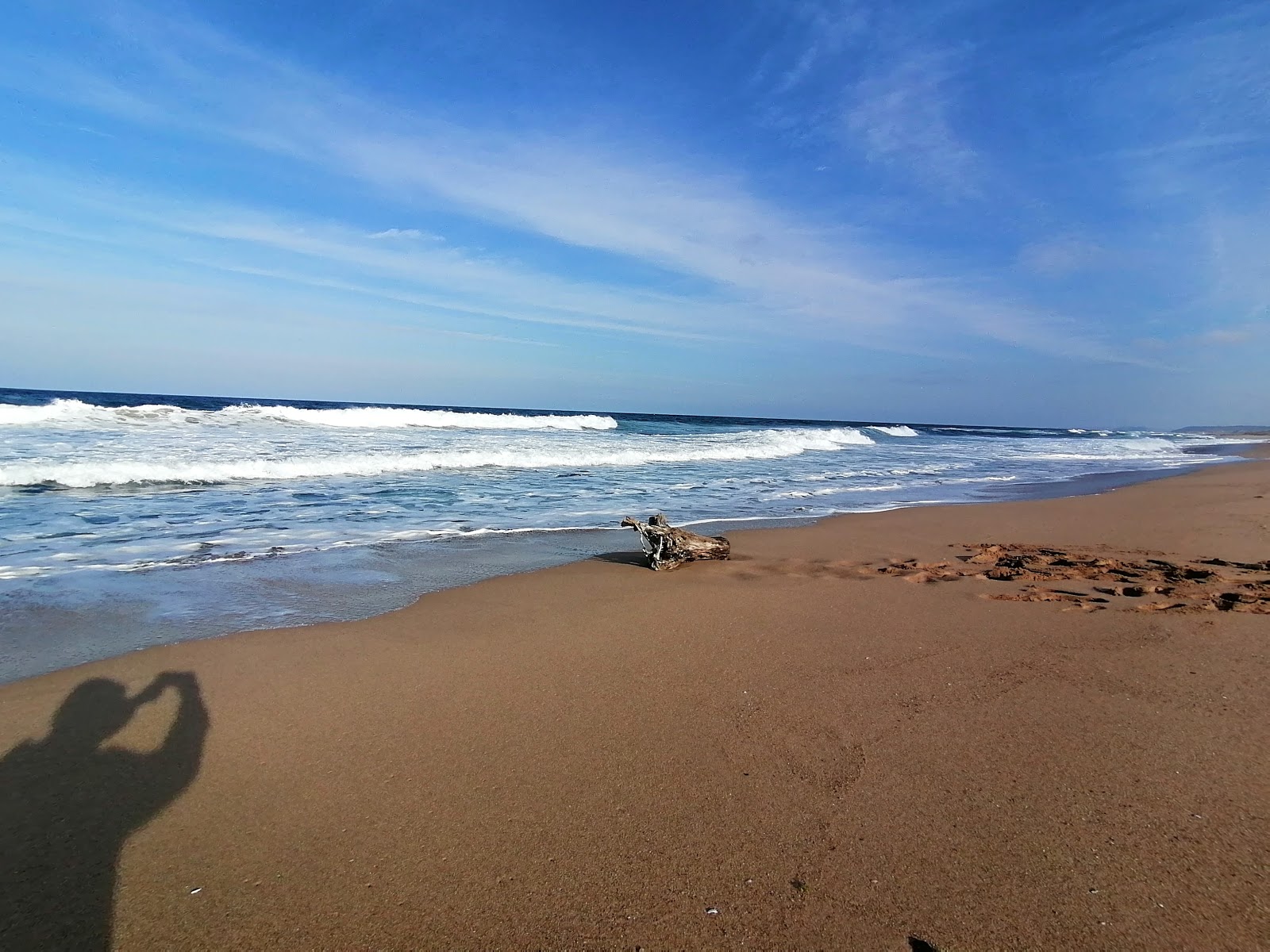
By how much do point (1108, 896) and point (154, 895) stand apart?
2.92 meters

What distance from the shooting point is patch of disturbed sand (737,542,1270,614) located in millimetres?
4906

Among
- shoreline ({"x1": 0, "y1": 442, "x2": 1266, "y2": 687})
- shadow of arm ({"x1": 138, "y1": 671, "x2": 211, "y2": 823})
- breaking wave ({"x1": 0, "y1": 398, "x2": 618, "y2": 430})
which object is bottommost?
shoreline ({"x1": 0, "y1": 442, "x2": 1266, "y2": 687})

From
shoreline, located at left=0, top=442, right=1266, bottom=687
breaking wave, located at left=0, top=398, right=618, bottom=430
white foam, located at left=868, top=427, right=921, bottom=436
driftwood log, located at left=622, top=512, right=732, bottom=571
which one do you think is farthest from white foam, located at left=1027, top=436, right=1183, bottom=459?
shoreline, located at left=0, top=442, right=1266, bottom=687

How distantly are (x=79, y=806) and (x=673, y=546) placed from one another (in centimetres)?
476

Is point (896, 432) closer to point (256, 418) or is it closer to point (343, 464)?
point (256, 418)

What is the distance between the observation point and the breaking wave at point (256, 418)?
837 inches

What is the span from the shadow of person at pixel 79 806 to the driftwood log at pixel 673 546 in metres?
4.04

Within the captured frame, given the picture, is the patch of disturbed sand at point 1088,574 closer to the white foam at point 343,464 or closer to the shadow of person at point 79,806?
the shadow of person at point 79,806

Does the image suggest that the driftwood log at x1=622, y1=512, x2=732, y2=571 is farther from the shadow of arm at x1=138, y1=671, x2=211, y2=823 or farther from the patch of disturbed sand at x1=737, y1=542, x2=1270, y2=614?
the shadow of arm at x1=138, y1=671, x2=211, y2=823

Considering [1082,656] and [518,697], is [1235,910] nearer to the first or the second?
[1082,656]

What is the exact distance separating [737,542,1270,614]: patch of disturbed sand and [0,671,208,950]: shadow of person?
14.7 ft

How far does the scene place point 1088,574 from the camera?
19.3 ft

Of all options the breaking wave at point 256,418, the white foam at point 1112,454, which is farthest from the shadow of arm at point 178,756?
the white foam at point 1112,454

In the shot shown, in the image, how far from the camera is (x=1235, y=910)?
1.85 m
